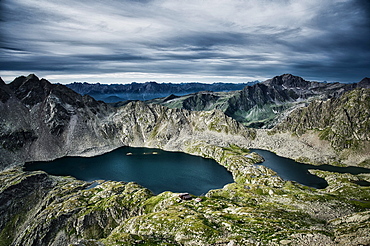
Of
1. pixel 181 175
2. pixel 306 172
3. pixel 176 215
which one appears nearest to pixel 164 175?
pixel 181 175

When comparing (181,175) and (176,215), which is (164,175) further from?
(176,215)

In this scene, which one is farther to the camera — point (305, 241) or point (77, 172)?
point (77, 172)

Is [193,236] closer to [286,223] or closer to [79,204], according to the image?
[286,223]

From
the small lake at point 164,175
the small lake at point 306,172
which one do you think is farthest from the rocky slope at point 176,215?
the small lake at point 164,175

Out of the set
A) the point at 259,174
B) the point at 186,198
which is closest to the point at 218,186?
the point at 259,174

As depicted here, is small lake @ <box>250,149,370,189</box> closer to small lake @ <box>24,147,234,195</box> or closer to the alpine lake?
the alpine lake

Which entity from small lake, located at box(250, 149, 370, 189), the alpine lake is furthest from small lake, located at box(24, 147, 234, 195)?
small lake, located at box(250, 149, 370, 189)

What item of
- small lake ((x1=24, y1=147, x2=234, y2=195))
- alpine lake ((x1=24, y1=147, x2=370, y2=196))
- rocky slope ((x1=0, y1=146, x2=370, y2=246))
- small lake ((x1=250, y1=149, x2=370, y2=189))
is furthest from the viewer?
small lake ((x1=250, y1=149, x2=370, y2=189))

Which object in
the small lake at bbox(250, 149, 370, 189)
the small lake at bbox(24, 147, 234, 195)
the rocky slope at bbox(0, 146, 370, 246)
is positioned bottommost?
the small lake at bbox(24, 147, 234, 195)

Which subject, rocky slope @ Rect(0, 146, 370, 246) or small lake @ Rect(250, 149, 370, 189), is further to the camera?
small lake @ Rect(250, 149, 370, 189)

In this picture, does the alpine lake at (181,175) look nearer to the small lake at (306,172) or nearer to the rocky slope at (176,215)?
the small lake at (306,172)

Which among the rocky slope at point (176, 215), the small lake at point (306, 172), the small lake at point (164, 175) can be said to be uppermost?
the rocky slope at point (176, 215)
